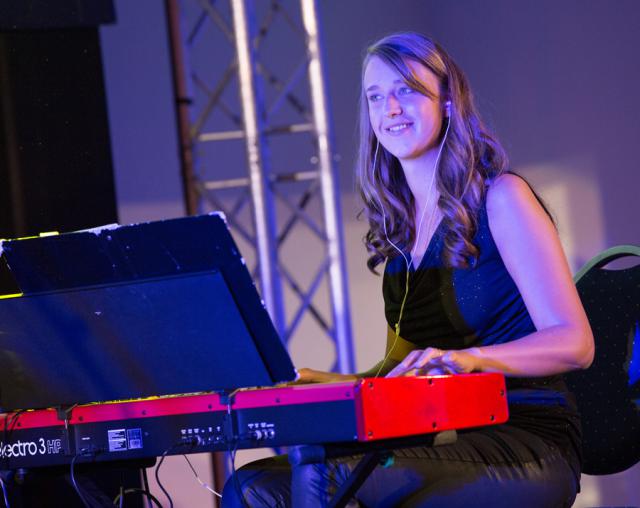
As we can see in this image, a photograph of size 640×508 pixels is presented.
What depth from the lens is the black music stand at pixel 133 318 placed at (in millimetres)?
1720

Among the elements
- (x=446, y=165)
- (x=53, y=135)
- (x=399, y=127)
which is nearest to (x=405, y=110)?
(x=399, y=127)

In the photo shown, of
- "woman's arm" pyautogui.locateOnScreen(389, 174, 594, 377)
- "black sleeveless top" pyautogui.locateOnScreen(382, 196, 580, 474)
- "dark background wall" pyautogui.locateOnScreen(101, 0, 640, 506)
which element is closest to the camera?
"woman's arm" pyautogui.locateOnScreen(389, 174, 594, 377)

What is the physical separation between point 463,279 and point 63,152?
1.71 metres

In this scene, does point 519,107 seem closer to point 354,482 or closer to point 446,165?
point 446,165

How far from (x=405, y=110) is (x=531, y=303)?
0.58m

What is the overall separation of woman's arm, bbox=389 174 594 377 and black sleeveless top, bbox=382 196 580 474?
7cm

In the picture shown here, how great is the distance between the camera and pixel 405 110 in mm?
2473

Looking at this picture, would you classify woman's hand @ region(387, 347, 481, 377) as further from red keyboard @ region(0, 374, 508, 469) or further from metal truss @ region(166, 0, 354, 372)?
metal truss @ region(166, 0, 354, 372)

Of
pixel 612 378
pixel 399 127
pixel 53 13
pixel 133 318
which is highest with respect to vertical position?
pixel 53 13

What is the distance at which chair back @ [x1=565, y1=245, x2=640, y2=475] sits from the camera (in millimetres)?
2670

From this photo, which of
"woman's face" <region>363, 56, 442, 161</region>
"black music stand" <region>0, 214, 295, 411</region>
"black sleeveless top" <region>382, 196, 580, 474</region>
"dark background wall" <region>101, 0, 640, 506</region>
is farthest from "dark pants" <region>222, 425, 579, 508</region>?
"dark background wall" <region>101, 0, 640, 506</region>

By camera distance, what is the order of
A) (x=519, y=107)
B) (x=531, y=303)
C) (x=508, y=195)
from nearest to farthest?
(x=531, y=303)
(x=508, y=195)
(x=519, y=107)

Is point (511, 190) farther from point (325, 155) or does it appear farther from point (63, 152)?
point (325, 155)

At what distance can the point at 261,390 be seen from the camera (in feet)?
5.70
